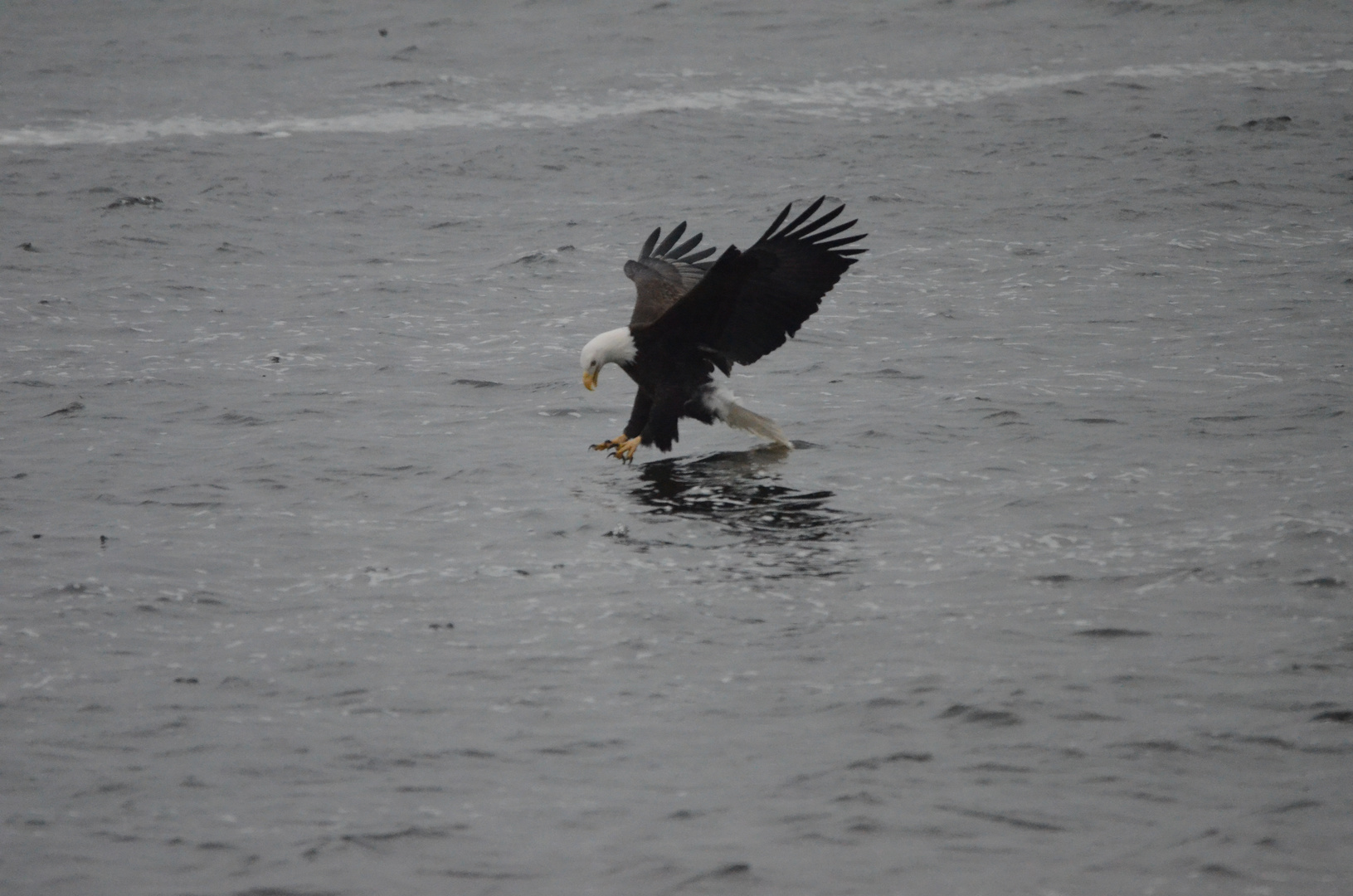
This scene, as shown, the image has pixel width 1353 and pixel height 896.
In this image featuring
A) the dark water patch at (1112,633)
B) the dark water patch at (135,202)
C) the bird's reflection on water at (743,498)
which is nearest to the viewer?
the dark water patch at (1112,633)

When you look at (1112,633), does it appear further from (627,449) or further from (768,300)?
(627,449)

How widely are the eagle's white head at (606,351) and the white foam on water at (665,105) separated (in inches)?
383

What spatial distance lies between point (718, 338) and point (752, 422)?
42 centimetres

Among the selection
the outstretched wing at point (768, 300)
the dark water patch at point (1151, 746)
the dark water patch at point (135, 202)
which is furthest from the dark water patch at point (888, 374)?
the dark water patch at point (135, 202)

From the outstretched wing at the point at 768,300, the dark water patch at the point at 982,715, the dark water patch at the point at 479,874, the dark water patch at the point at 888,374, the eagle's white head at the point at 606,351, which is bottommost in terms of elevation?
the dark water patch at the point at 479,874

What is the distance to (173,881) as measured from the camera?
3906 millimetres

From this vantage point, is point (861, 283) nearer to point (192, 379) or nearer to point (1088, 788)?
point (192, 379)

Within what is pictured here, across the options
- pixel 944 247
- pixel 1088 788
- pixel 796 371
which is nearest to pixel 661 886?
pixel 1088 788

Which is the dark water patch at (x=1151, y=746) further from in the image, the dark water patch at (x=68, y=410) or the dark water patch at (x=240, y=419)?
the dark water patch at (x=68, y=410)

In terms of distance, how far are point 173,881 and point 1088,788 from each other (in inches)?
90.3

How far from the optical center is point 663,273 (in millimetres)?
8617

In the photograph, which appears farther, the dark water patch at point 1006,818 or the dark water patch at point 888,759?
the dark water patch at point 888,759

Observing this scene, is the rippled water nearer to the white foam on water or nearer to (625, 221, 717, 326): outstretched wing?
(625, 221, 717, 326): outstretched wing

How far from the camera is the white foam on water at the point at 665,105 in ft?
55.6
